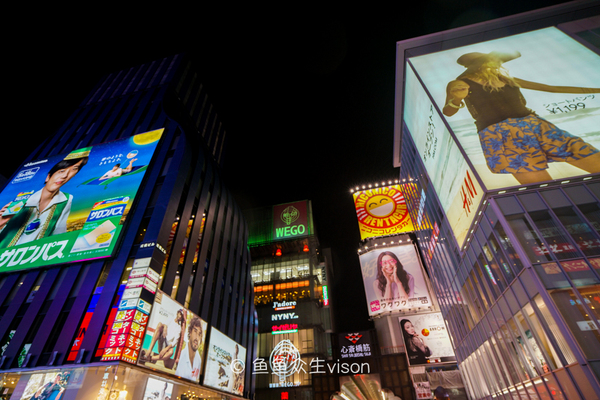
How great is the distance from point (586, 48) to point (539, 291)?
18.6m

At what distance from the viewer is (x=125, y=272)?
2019 centimetres

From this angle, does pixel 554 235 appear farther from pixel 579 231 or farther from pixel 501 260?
pixel 501 260

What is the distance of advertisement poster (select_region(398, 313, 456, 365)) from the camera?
37.0 meters

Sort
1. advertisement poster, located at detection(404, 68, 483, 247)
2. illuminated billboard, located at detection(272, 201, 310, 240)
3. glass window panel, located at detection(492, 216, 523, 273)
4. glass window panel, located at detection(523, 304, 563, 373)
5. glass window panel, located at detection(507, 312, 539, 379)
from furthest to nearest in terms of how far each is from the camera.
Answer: illuminated billboard, located at detection(272, 201, 310, 240), advertisement poster, located at detection(404, 68, 483, 247), glass window panel, located at detection(492, 216, 523, 273), glass window panel, located at detection(507, 312, 539, 379), glass window panel, located at detection(523, 304, 563, 373)

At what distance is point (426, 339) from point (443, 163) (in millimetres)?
27821

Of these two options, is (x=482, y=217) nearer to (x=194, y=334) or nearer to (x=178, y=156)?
(x=194, y=334)

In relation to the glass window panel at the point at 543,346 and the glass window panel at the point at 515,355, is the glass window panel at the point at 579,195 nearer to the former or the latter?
the glass window panel at the point at 543,346

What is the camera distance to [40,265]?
21.8 metres

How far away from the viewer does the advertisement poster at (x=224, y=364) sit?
2547 cm

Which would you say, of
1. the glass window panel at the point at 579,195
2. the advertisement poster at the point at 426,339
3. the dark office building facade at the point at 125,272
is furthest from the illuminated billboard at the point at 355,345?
the glass window panel at the point at 579,195

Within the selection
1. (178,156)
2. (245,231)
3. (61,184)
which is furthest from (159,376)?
(245,231)

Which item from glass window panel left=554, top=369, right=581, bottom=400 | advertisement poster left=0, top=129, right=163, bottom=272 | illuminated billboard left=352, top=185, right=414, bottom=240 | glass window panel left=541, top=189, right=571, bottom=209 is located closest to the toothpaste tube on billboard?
advertisement poster left=0, top=129, right=163, bottom=272

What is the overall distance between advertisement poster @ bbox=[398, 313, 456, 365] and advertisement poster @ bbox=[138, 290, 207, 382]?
27299 millimetres

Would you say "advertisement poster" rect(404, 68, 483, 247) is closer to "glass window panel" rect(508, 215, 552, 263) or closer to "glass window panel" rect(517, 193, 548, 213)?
"glass window panel" rect(517, 193, 548, 213)
